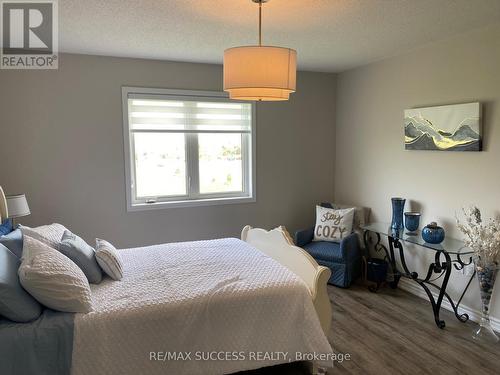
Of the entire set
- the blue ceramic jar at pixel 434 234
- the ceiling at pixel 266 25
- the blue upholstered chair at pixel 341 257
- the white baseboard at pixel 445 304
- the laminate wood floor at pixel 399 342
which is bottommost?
the laminate wood floor at pixel 399 342

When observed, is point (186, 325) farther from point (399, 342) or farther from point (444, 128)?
point (444, 128)

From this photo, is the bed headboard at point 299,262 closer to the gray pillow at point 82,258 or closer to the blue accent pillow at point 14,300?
the gray pillow at point 82,258

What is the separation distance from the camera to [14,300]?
6.37 feet

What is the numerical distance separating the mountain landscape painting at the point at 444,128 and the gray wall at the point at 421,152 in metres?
0.08

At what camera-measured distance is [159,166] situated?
4.28 m

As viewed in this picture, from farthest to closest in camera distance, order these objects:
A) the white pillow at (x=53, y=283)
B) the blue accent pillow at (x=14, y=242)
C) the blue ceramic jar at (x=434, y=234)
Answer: the blue ceramic jar at (x=434, y=234), the blue accent pillow at (x=14, y=242), the white pillow at (x=53, y=283)

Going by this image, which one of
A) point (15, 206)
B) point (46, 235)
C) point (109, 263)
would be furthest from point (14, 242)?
point (15, 206)

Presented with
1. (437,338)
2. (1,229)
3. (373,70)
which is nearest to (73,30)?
(1,229)

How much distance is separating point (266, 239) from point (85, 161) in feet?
6.53

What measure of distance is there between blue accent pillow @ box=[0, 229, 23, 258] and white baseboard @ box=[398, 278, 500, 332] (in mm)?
3432

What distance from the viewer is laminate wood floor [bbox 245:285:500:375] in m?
2.59

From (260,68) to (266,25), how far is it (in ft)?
3.14

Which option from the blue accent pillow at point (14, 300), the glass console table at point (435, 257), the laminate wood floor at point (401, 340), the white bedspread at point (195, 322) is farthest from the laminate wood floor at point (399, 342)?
the blue accent pillow at point (14, 300)

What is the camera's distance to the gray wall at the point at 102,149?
363 centimetres
